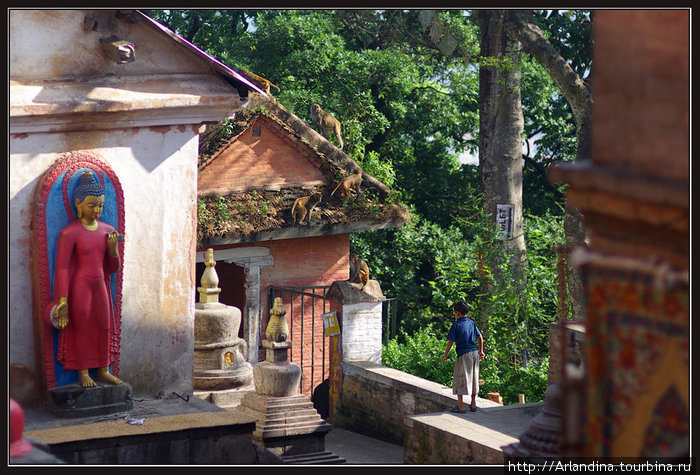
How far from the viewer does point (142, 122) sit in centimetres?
1030

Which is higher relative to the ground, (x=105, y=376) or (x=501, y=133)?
(x=501, y=133)

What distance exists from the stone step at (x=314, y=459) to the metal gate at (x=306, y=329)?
376cm

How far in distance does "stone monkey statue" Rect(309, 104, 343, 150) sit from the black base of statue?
899 centimetres

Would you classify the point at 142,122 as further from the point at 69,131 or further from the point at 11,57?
the point at 11,57

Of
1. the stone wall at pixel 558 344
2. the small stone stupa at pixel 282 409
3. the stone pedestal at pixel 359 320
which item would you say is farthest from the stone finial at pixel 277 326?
the stone wall at pixel 558 344

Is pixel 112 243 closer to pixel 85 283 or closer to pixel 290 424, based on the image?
pixel 85 283

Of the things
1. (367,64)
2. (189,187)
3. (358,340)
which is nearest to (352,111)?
(367,64)

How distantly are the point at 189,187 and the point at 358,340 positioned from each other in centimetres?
500

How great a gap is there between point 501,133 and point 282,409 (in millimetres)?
8766

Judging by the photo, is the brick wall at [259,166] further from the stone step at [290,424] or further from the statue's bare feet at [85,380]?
the statue's bare feet at [85,380]

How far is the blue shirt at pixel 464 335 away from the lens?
1172 cm

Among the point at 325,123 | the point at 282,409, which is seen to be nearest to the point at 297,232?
the point at 325,123

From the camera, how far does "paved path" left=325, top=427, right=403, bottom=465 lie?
13102 mm

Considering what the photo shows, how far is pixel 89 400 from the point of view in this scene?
32.4ft
